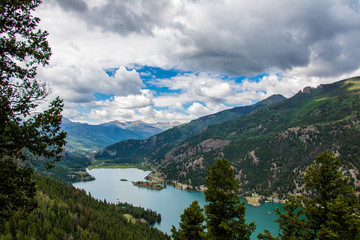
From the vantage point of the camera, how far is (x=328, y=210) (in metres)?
22.1

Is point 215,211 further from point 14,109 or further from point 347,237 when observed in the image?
point 14,109

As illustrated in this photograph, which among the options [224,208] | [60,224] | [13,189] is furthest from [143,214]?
[13,189]

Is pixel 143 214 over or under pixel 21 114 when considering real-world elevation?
under

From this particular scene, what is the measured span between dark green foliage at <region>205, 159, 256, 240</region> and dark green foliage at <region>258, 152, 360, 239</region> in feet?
10.7

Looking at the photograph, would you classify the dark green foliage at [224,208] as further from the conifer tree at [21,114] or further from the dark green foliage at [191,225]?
the conifer tree at [21,114]

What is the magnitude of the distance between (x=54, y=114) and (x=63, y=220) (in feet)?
294

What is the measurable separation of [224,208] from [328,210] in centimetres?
1113

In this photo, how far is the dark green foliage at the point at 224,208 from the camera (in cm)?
2521

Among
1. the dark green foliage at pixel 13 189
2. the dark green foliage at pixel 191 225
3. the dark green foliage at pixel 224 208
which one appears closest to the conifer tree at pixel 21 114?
the dark green foliage at pixel 13 189

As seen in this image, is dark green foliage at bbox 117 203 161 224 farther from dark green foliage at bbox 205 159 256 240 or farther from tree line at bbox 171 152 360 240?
tree line at bbox 171 152 360 240

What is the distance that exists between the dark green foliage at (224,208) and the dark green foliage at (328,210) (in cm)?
326

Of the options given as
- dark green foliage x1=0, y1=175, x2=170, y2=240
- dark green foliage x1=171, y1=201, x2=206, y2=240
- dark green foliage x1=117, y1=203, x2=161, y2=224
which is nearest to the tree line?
dark green foliage x1=171, y1=201, x2=206, y2=240

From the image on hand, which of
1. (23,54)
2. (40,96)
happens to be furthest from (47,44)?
(40,96)

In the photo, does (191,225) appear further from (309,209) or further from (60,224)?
(60,224)
